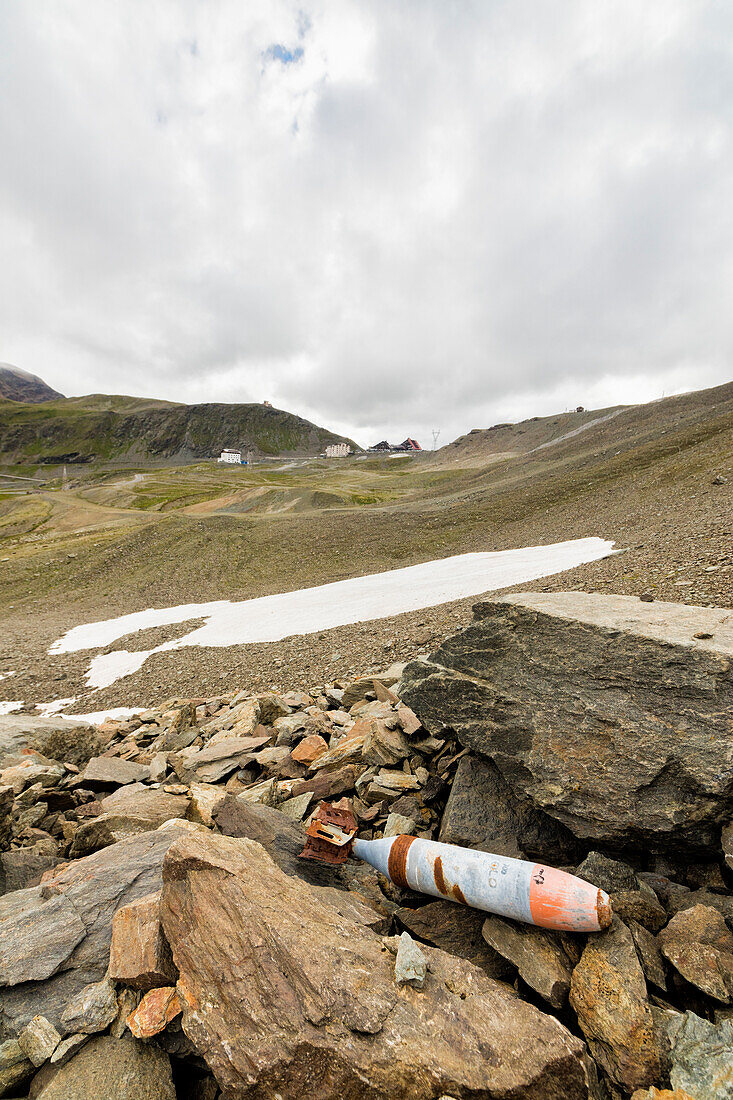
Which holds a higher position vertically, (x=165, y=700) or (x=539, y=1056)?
(x=539, y=1056)

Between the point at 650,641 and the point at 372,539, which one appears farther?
the point at 372,539

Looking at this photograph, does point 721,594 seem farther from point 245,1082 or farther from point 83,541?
point 83,541

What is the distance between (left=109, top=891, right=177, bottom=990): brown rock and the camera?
3967 mm

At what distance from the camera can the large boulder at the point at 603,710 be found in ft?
15.8

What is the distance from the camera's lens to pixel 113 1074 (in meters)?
3.50

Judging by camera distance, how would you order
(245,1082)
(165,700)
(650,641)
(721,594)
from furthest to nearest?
(165,700), (721,594), (650,641), (245,1082)

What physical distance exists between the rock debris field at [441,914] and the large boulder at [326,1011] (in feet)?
0.05

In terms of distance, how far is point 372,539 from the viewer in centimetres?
3984

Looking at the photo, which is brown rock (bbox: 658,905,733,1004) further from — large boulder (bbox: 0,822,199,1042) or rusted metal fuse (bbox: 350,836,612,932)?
large boulder (bbox: 0,822,199,1042)

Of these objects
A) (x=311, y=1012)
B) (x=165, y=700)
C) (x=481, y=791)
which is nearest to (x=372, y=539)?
(x=165, y=700)

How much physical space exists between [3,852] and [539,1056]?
23.5ft

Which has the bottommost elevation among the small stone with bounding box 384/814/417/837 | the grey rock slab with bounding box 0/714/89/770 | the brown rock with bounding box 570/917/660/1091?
the grey rock slab with bounding box 0/714/89/770

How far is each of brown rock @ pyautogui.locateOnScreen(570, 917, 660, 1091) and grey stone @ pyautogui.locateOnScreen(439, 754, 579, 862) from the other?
1449mm

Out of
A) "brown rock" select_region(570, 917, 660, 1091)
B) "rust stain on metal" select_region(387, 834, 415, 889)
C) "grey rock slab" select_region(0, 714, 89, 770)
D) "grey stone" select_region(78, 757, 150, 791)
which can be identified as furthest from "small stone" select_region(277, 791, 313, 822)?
"grey rock slab" select_region(0, 714, 89, 770)
